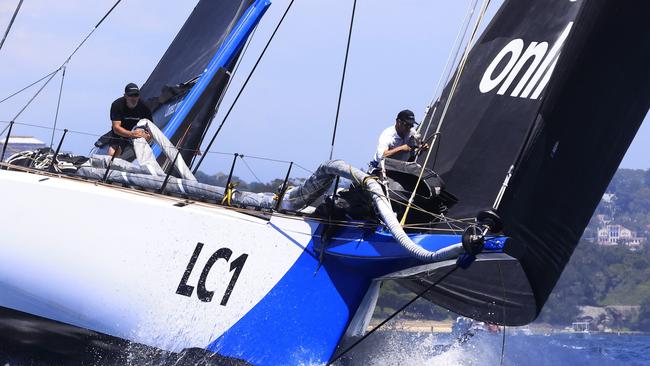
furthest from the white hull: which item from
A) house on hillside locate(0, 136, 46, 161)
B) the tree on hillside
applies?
the tree on hillside

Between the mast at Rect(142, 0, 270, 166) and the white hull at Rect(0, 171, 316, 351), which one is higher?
the mast at Rect(142, 0, 270, 166)

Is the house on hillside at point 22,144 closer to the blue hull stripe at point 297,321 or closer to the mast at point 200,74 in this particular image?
the mast at point 200,74

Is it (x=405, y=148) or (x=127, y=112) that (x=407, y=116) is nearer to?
(x=405, y=148)

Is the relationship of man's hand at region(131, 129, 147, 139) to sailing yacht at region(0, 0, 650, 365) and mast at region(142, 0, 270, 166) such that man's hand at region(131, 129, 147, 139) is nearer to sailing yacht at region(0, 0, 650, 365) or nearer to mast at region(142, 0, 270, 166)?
sailing yacht at region(0, 0, 650, 365)

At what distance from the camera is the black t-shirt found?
10820 mm

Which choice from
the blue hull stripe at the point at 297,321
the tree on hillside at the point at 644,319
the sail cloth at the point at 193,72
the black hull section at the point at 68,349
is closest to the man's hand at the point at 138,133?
the sail cloth at the point at 193,72

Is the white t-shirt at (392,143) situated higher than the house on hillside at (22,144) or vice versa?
→ the white t-shirt at (392,143)

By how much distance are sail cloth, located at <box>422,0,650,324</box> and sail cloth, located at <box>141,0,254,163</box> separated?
10.1ft

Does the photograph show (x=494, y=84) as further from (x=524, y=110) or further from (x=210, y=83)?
(x=210, y=83)

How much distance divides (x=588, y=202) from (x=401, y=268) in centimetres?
158

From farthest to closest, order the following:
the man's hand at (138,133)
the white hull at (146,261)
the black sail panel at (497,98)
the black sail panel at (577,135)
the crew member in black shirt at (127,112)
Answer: the crew member in black shirt at (127,112)
the man's hand at (138,133)
the white hull at (146,261)
the black sail panel at (497,98)
the black sail panel at (577,135)

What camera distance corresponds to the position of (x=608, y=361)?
63.9 feet

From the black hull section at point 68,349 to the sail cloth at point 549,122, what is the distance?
91.7 inches

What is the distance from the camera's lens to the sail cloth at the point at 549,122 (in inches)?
344
